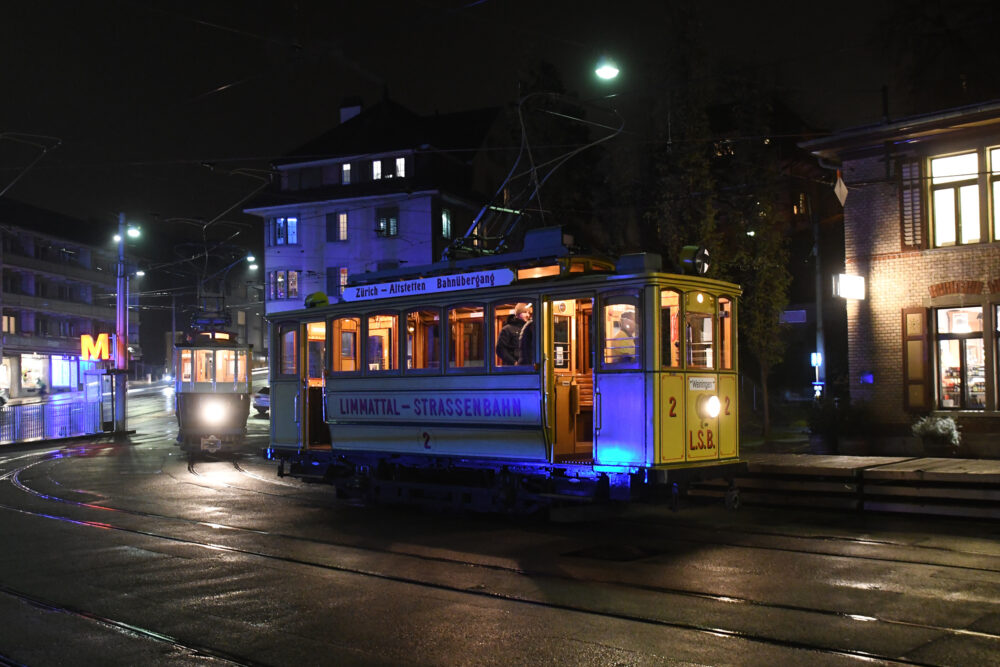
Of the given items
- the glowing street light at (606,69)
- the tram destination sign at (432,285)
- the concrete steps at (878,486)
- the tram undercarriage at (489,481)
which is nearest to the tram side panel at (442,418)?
the tram undercarriage at (489,481)

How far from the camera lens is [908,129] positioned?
1873cm

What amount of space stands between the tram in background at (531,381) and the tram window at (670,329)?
0.07ft

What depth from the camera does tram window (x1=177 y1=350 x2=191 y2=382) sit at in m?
27.1

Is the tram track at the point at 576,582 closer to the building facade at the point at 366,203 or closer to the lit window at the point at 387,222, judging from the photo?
the building facade at the point at 366,203

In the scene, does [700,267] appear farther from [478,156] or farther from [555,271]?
[478,156]

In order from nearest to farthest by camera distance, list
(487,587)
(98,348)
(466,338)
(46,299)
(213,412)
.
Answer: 1. (487,587)
2. (466,338)
3. (213,412)
4. (98,348)
5. (46,299)

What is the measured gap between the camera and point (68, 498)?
1648 cm

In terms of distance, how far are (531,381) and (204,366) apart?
1789cm

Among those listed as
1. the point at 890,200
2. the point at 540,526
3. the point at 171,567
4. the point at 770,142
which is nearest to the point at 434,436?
the point at 540,526

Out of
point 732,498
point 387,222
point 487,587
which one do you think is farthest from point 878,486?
point 387,222

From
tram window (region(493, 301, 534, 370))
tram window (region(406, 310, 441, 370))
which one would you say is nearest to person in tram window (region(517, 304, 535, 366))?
tram window (region(493, 301, 534, 370))

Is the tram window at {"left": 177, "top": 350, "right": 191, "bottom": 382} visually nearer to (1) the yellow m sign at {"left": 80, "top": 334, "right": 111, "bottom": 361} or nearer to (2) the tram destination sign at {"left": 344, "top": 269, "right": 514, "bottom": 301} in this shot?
(1) the yellow m sign at {"left": 80, "top": 334, "right": 111, "bottom": 361}

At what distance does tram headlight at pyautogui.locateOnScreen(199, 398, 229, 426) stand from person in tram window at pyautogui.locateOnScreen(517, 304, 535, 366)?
17.2 m

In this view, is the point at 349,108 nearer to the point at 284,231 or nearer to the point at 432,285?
the point at 284,231
